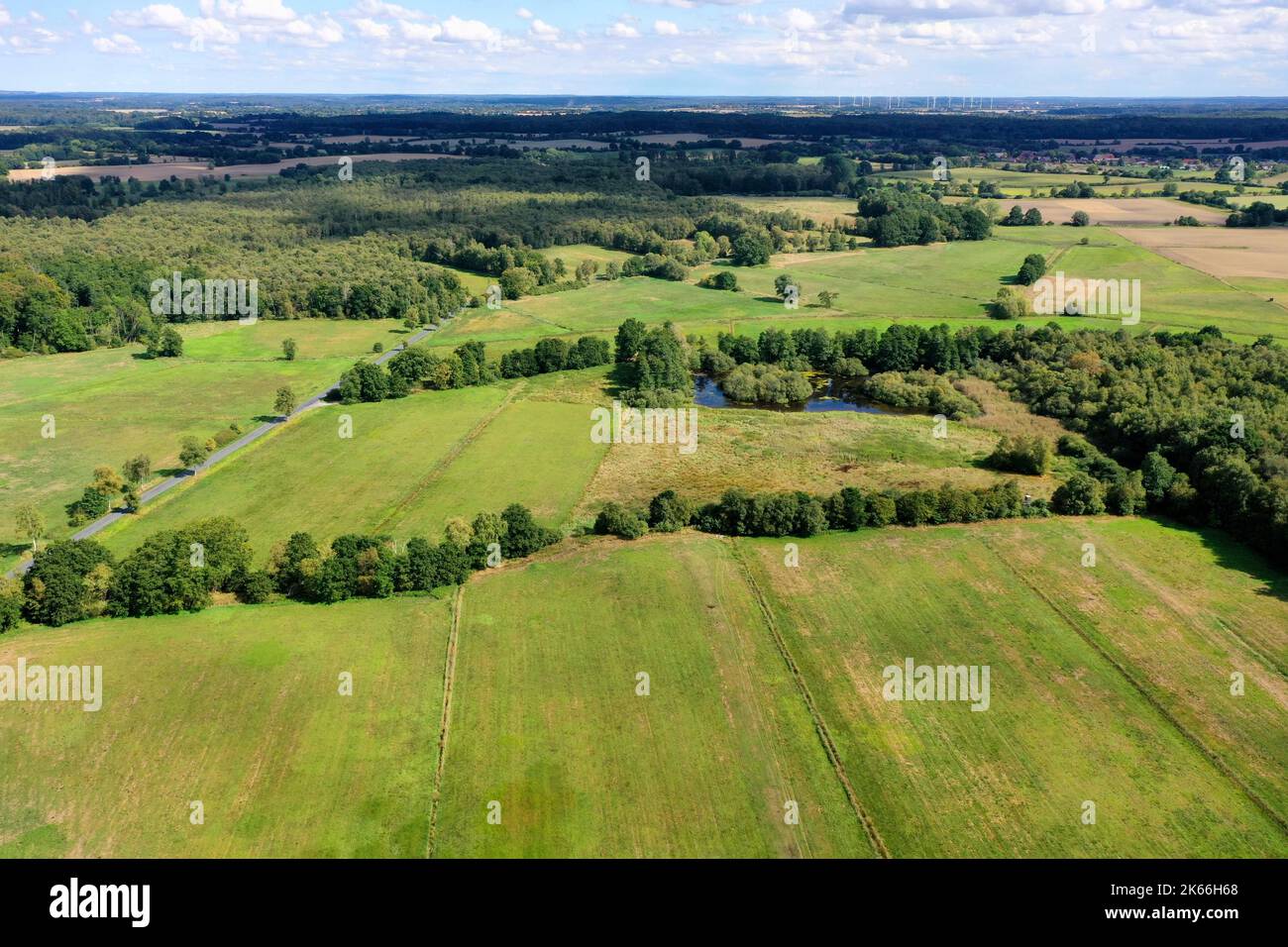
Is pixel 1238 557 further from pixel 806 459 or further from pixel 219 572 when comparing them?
pixel 219 572

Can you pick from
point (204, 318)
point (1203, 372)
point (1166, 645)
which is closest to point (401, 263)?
point (204, 318)

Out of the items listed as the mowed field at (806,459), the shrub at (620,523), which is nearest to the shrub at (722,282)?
the mowed field at (806,459)

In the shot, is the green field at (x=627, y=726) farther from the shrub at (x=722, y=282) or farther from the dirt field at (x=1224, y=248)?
the dirt field at (x=1224, y=248)

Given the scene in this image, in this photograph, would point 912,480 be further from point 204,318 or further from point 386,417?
point 204,318

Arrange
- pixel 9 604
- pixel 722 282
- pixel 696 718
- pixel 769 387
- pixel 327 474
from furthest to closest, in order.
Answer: pixel 722 282 < pixel 769 387 < pixel 327 474 < pixel 9 604 < pixel 696 718

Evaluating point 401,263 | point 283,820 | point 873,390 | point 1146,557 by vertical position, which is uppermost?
point 401,263

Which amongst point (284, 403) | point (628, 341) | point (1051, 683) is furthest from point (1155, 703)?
point (284, 403)
